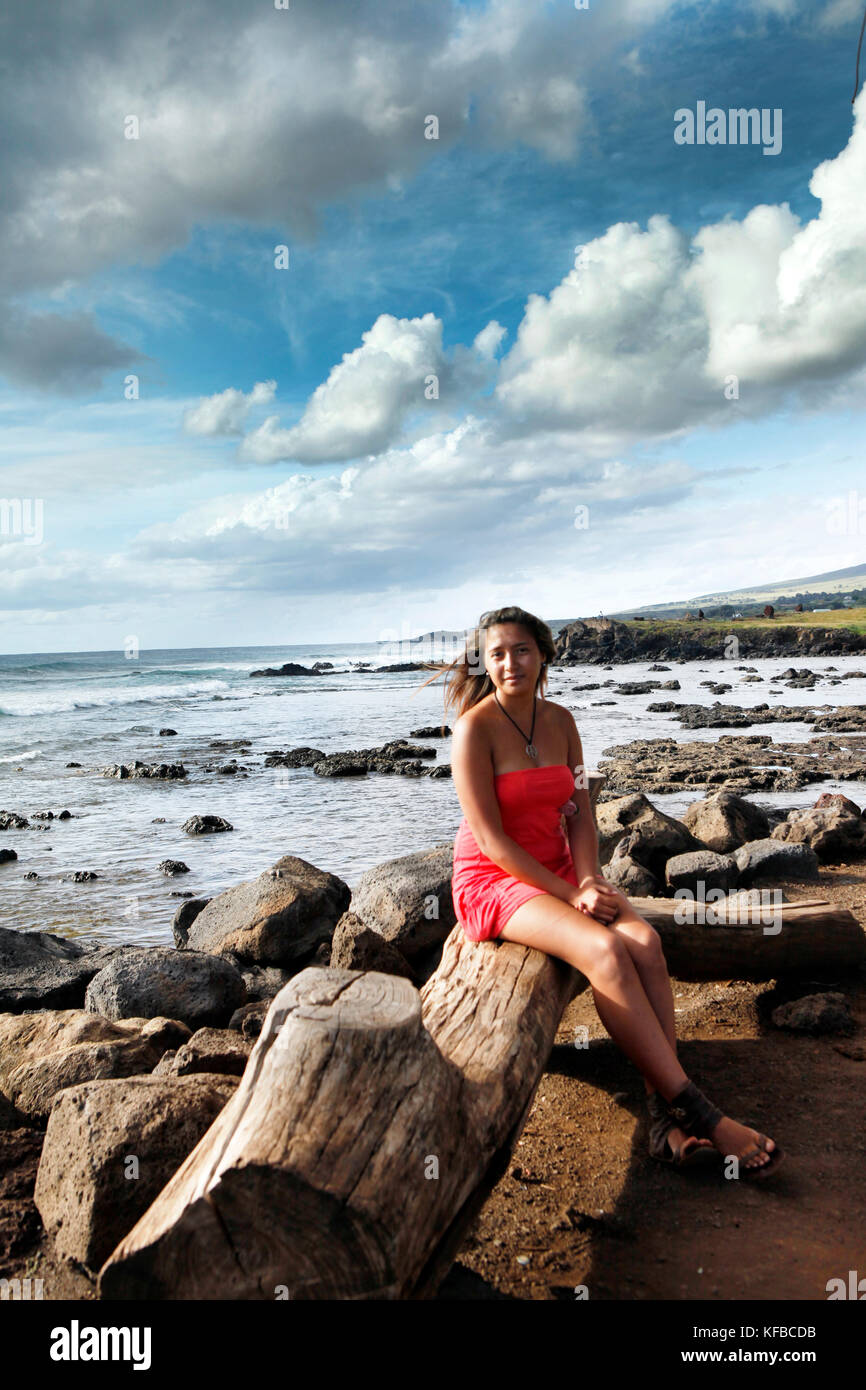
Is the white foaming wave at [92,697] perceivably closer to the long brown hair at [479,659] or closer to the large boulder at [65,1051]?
the large boulder at [65,1051]

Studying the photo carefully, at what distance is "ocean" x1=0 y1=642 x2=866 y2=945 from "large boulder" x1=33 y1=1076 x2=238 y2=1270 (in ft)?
16.0

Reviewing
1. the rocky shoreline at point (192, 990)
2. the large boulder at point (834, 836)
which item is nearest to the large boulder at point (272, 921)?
the rocky shoreline at point (192, 990)

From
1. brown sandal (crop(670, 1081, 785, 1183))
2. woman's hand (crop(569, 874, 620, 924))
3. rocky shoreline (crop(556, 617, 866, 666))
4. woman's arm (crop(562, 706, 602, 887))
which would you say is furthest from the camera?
rocky shoreline (crop(556, 617, 866, 666))

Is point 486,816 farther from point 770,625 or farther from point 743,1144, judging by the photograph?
point 770,625

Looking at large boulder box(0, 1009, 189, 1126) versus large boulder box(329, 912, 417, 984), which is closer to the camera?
large boulder box(0, 1009, 189, 1126)

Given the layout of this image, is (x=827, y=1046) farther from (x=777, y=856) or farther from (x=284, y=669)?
(x=284, y=669)

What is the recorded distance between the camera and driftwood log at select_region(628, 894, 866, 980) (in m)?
6.19

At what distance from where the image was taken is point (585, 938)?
4395 millimetres

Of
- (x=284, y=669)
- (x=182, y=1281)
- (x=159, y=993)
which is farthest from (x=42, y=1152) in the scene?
(x=284, y=669)

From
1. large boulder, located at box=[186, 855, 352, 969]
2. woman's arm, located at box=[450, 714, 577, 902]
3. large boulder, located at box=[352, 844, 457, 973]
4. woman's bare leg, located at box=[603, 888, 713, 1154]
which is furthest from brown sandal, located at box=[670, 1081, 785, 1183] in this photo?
large boulder, located at box=[186, 855, 352, 969]

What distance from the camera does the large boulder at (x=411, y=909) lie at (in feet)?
24.9

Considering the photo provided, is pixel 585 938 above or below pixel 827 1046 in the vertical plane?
above

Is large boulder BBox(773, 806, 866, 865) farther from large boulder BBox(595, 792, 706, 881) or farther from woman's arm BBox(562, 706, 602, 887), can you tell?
woman's arm BBox(562, 706, 602, 887)
